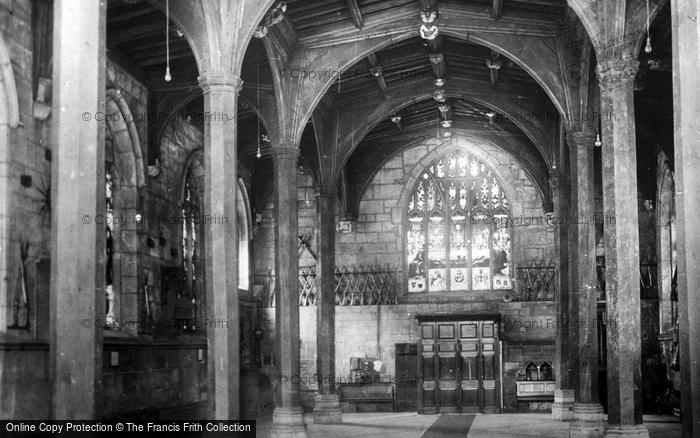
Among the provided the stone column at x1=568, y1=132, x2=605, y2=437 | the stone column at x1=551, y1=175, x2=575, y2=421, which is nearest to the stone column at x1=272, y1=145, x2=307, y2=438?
the stone column at x1=568, y1=132, x2=605, y2=437

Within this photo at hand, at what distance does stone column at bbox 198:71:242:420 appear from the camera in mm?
11727

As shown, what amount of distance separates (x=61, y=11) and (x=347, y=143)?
1430 cm

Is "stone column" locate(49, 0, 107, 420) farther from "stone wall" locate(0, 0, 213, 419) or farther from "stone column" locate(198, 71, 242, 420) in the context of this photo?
"stone column" locate(198, 71, 242, 420)

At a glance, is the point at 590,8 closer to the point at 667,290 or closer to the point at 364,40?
the point at 364,40

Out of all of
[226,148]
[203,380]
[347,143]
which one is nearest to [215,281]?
[226,148]

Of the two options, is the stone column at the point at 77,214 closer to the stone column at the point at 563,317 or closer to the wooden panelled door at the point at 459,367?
the stone column at the point at 563,317

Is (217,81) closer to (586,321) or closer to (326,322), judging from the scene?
(586,321)

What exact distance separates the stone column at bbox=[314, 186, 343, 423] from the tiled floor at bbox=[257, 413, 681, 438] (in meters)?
0.40

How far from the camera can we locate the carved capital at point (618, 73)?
12578 millimetres

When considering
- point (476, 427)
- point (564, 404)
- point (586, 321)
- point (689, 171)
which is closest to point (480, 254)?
point (564, 404)

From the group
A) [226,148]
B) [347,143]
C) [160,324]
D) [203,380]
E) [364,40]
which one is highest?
[364,40]

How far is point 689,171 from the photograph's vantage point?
27.4 feet

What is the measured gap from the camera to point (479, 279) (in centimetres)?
2545

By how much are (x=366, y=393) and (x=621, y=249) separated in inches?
530
